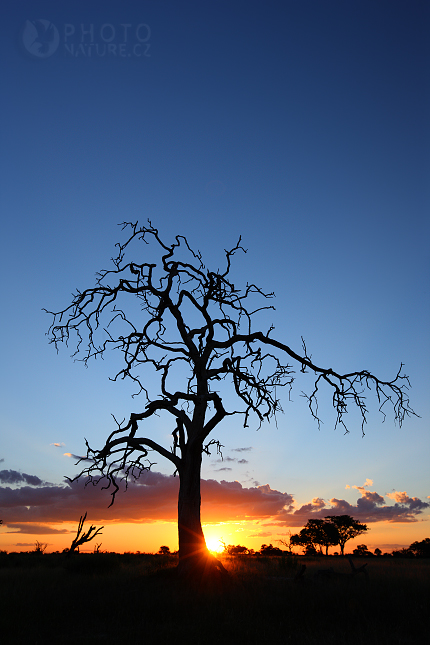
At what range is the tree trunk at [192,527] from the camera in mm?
13797

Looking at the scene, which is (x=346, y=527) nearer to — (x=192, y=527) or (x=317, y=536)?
(x=317, y=536)

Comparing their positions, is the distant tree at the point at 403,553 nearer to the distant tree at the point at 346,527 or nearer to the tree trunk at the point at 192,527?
the distant tree at the point at 346,527

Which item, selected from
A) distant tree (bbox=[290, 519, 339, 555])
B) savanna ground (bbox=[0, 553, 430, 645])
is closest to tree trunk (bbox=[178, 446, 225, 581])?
savanna ground (bbox=[0, 553, 430, 645])

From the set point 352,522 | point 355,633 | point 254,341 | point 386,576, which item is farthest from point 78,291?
point 352,522

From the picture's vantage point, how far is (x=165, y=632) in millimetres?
9039

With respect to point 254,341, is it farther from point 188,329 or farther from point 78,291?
point 78,291

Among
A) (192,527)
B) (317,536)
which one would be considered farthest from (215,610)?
(317,536)

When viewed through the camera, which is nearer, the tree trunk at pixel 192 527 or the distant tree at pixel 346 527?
the tree trunk at pixel 192 527

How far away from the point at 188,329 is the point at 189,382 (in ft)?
7.34

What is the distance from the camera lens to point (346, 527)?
4772cm

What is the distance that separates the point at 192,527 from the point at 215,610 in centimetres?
394

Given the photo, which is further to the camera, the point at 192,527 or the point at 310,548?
A: the point at 310,548

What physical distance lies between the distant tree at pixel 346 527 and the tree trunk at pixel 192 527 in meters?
39.0

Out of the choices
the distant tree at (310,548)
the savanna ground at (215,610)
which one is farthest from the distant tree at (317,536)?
the savanna ground at (215,610)
